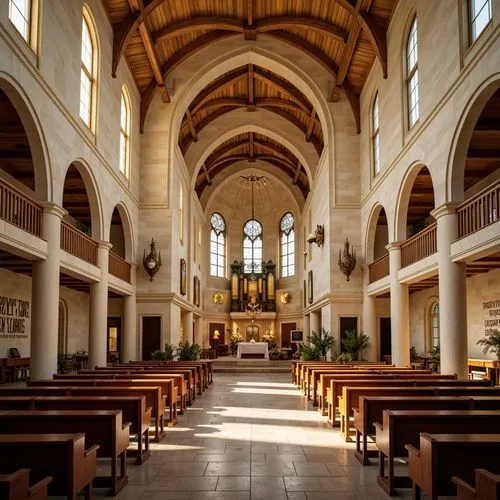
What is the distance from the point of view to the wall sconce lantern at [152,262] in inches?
898

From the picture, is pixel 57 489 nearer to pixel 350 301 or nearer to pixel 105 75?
pixel 105 75

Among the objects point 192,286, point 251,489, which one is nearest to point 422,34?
point 251,489

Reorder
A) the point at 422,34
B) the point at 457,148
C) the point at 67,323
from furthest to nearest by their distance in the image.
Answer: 1. the point at 67,323
2. the point at 422,34
3. the point at 457,148

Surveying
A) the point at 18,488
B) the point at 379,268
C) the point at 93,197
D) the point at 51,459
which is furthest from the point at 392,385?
the point at 379,268

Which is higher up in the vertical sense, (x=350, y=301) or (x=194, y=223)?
(x=194, y=223)

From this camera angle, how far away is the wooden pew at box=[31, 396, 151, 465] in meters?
7.30

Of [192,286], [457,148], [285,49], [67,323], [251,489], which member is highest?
[285,49]

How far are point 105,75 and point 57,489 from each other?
15.5 meters

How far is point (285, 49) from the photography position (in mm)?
23531

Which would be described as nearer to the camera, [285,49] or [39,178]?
[39,178]

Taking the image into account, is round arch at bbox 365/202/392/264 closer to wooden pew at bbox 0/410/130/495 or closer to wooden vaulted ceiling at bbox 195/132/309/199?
wooden vaulted ceiling at bbox 195/132/309/199

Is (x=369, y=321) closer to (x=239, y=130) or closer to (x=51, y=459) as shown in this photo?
(x=239, y=130)

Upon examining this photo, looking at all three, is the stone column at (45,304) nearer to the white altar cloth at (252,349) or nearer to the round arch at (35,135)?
the round arch at (35,135)

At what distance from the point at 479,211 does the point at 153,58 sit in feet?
44.8
